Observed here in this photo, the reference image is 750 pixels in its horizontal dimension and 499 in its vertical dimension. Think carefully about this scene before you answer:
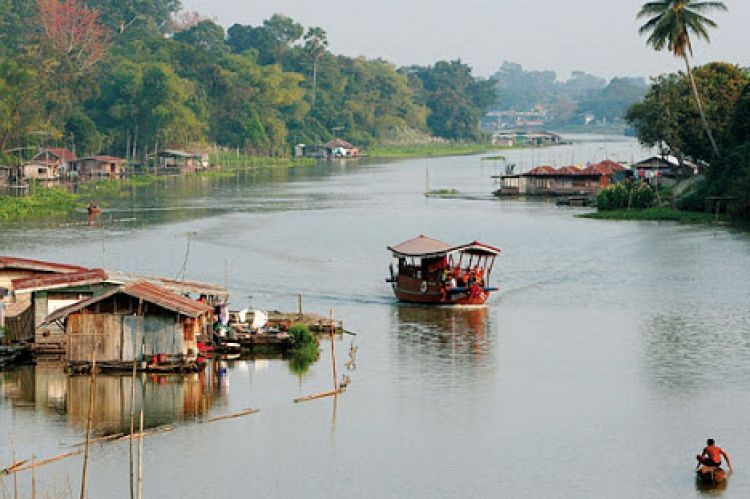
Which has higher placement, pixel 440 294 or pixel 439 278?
pixel 439 278

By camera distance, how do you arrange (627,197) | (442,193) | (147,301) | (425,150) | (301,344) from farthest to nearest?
(425,150) < (442,193) < (627,197) < (301,344) < (147,301)

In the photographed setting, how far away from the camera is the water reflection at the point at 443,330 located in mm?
33656

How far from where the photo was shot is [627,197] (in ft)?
227

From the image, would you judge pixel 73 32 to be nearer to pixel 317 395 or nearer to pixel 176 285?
pixel 176 285

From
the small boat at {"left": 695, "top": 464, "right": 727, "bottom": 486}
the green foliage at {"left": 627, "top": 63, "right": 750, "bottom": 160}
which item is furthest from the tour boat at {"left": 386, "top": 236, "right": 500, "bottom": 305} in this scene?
the green foliage at {"left": 627, "top": 63, "right": 750, "bottom": 160}

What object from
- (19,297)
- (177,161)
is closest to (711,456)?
(19,297)

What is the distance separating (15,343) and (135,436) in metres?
6.63

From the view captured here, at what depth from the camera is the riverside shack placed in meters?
28.5

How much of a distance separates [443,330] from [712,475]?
13992mm

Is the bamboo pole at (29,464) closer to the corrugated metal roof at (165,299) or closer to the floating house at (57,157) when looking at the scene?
the corrugated metal roof at (165,299)

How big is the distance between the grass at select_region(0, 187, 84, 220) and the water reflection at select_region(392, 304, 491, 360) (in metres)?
33.7

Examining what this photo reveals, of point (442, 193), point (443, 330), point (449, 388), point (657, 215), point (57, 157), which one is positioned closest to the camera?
point (449, 388)

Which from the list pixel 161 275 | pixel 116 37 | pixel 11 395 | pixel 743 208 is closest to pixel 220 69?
pixel 116 37

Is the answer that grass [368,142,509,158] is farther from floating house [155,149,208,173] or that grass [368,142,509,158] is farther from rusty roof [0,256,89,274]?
rusty roof [0,256,89,274]
